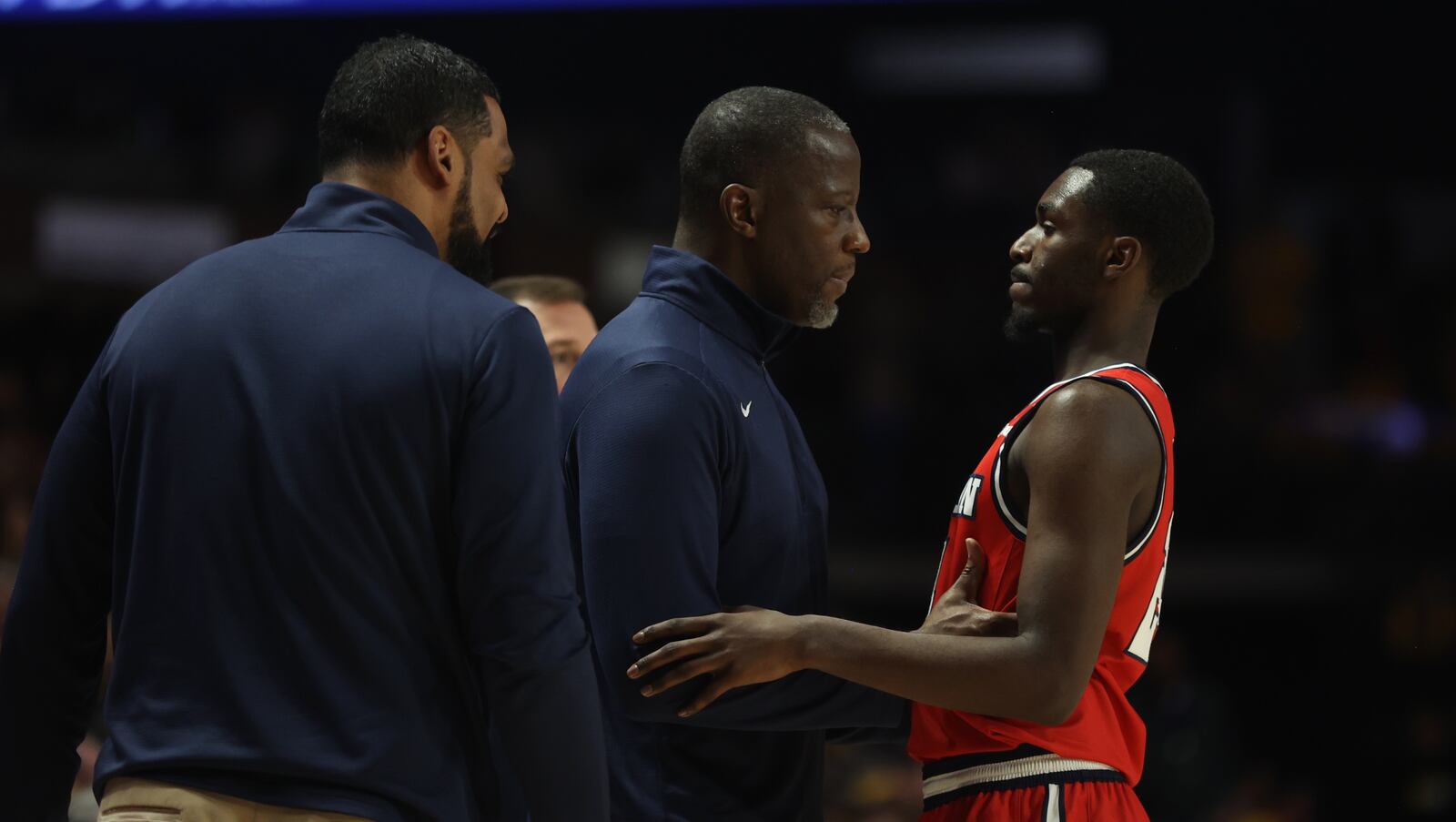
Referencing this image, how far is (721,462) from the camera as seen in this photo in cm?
247

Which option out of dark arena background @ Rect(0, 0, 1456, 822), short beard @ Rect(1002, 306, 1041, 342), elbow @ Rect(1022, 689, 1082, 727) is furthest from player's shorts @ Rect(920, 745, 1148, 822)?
dark arena background @ Rect(0, 0, 1456, 822)

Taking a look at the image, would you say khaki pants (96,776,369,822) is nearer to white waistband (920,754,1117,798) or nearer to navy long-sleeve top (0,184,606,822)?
navy long-sleeve top (0,184,606,822)

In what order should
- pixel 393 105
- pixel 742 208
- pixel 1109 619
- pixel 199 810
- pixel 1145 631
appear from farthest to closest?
1. pixel 742 208
2. pixel 1145 631
3. pixel 1109 619
4. pixel 393 105
5. pixel 199 810

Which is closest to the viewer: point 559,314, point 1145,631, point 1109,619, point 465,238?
point 465,238

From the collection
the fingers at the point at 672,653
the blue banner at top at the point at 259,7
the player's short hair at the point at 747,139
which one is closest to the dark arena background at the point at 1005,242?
the blue banner at top at the point at 259,7

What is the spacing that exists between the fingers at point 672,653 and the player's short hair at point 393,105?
788 mm

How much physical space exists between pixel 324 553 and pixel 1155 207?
1.47 metres

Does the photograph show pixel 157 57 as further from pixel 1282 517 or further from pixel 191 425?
pixel 191 425

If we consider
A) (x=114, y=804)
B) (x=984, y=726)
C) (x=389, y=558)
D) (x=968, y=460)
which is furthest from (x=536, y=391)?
(x=968, y=460)

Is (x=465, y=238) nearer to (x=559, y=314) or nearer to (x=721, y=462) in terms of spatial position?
(x=721, y=462)

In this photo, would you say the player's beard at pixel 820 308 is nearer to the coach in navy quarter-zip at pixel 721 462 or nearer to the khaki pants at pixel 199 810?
the coach in navy quarter-zip at pixel 721 462

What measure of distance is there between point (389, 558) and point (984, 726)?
1.01 metres

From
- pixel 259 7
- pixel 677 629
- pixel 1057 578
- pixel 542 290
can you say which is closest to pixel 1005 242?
pixel 259 7

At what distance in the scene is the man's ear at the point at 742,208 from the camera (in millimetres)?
2678
